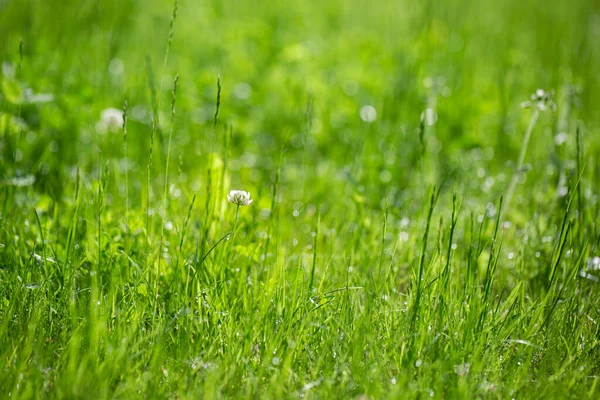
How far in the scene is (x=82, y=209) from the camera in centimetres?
213

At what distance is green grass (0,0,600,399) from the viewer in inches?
60.2

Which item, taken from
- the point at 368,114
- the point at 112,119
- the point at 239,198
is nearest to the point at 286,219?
the point at 239,198

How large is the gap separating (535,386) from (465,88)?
2.65 metres

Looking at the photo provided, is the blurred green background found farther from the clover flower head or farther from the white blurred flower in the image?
the clover flower head

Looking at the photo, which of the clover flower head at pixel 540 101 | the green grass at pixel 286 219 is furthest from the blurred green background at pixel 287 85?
the clover flower head at pixel 540 101

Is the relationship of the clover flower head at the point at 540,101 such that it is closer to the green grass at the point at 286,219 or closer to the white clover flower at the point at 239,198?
the green grass at the point at 286,219

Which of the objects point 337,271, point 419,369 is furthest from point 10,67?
point 419,369

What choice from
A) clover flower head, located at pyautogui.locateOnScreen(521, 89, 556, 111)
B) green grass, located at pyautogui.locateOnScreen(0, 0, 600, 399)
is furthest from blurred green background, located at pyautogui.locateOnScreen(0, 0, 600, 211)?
clover flower head, located at pyautogui.locateOnScreen(521, 89, 556, 111)

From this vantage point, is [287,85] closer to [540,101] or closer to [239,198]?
[540,101]

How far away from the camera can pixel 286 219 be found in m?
2.52

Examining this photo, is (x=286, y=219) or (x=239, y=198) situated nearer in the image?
(x=239, y=198)

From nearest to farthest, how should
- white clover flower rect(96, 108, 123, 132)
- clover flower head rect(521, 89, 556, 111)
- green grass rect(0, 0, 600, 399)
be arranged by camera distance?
green grass rect(0, 0, 600, 399)
clover flower head rect(521, 89, 556, 111)
white clover flower rect(96, 108, 123, 132)

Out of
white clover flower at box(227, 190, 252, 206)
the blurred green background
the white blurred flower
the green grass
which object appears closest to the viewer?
the green grass

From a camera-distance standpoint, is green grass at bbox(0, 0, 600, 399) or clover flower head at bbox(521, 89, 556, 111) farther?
clover flower head at bbox(521, 89, 556, 111)
